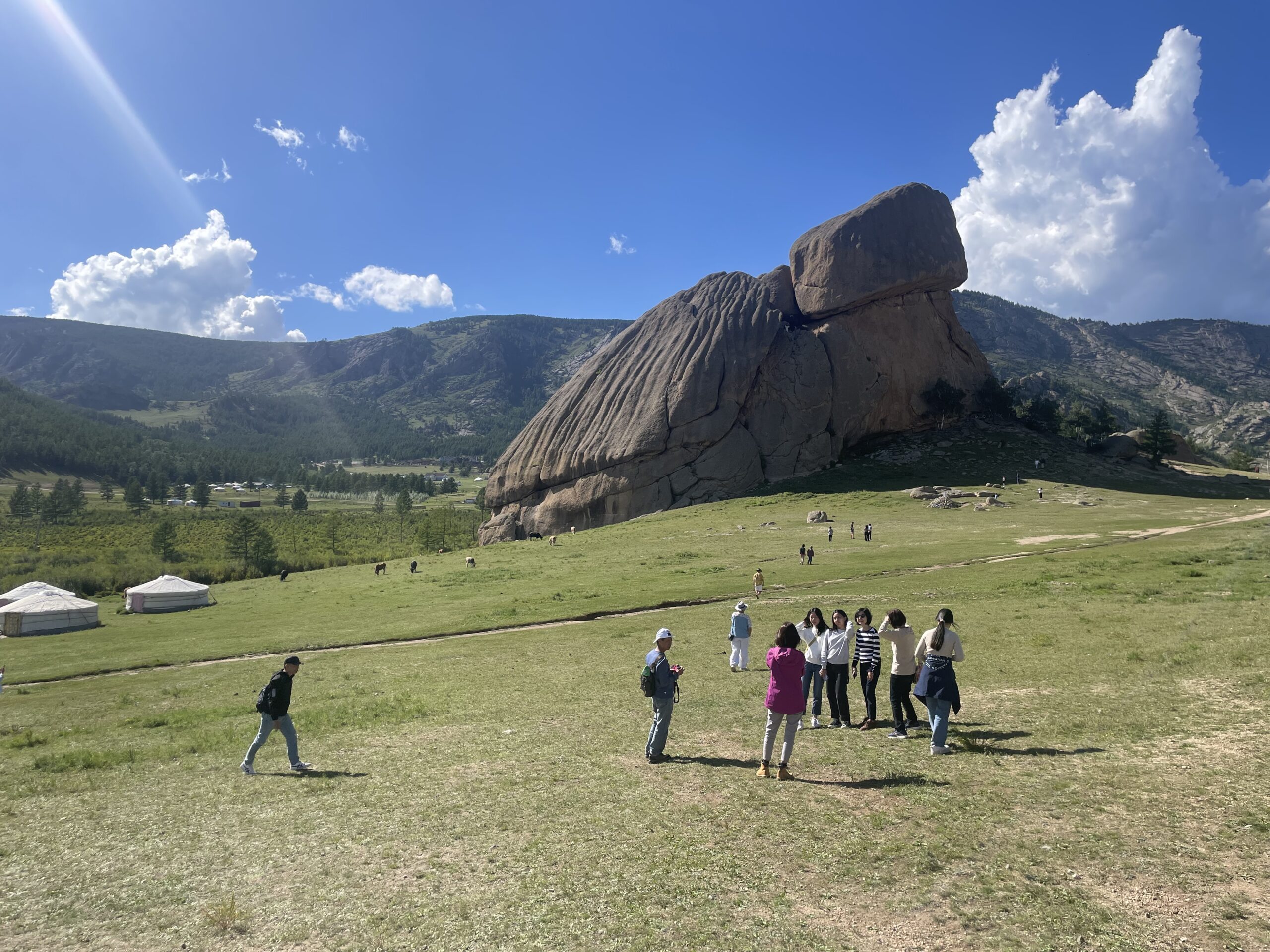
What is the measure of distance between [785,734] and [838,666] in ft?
11.1

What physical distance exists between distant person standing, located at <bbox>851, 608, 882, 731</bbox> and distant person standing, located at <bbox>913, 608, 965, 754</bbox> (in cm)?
172

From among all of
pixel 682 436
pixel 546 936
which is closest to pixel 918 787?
pixel 546 936

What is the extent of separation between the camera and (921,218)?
86.6 metres

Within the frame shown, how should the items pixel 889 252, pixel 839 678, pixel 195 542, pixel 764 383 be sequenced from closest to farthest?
pixel 839 678 → pixel 764 383 → pixel 889 252 → pixel 195 542

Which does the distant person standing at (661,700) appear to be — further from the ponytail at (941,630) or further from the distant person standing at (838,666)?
the ponytail at (941,630)

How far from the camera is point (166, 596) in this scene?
49062 millimetres

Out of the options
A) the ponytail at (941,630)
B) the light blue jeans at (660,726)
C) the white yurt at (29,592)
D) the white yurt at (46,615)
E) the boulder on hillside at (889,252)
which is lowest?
the white yurt at (46,615)

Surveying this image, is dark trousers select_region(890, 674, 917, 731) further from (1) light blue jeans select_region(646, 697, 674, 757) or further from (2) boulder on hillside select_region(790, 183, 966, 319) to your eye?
(2) boulder on hillside select_region(790, 183, 966, 319)

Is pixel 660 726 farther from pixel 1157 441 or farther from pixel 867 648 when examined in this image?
pixel 1157 441

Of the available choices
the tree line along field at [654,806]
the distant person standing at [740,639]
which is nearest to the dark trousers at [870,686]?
the tree line along field at [654,806]

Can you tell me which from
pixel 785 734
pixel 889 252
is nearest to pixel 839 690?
pixel 785 734

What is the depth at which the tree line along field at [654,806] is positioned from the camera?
6.84 metres

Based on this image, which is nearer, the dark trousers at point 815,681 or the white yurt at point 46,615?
the dark trousers at point 815,681

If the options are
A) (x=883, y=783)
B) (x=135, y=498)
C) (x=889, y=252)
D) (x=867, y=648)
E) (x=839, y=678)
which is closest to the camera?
(x=883, y=783)
